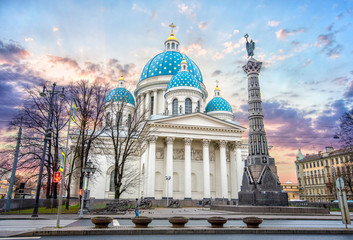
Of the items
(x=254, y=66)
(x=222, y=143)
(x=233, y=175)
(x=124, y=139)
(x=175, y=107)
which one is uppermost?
(x=175, y=107)

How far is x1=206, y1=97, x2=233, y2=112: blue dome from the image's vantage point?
5084cm

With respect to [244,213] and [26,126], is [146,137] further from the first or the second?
[244,213]

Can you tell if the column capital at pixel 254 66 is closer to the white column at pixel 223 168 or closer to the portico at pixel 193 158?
the portico at pixel 193 158

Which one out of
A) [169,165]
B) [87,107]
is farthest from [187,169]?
[87,107]

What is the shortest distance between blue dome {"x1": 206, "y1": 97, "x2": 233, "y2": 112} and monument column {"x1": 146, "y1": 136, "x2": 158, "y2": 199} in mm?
18638

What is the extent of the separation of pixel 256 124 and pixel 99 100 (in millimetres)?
16737

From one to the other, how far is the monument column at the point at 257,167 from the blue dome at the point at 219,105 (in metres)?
26.4

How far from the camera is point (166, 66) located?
54.2 meters

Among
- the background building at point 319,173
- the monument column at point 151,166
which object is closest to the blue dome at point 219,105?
the monument column at point 151,166

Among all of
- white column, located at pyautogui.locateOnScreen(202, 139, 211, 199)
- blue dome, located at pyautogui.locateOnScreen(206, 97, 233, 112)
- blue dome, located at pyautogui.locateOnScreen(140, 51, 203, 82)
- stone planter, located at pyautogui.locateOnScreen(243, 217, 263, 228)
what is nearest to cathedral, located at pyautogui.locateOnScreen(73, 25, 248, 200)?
white column, located at pyautogui.locateOnScreen(202, 139, 211, 199)

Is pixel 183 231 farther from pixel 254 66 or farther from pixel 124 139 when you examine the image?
pixel 124 139

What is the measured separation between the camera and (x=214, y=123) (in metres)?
38.8

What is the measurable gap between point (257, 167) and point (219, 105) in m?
30.7

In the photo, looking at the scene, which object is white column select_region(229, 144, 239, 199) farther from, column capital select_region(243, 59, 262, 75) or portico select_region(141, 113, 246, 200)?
column capital select_region(243, 59, 262, 75)
